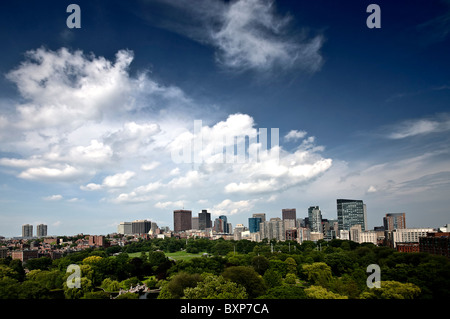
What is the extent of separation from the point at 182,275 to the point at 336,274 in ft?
79.5

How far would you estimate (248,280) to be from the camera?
2942 cm

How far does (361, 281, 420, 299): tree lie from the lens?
22406 mm

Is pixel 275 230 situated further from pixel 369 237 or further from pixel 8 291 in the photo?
pixel 8 291

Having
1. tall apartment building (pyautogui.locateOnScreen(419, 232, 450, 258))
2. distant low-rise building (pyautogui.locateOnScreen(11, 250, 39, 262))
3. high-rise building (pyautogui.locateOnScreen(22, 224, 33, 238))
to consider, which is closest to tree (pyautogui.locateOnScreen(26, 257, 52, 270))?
distant low-rise building (pyautogui.locateOnScreen(11, 250, 39, 262))

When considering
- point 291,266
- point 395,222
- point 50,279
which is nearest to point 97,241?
point 50,279

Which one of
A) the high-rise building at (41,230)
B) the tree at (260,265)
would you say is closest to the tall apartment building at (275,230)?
the tree at (260,265)

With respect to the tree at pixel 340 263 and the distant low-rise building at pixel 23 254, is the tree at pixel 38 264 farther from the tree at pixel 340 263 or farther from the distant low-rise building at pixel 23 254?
the tree at pixel 340 263

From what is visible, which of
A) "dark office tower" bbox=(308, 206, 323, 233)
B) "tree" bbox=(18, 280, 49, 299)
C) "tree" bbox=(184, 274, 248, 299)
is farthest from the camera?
"dark office tower" bbox=(308, 206, 323, 233)

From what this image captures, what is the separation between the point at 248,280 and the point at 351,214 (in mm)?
123376

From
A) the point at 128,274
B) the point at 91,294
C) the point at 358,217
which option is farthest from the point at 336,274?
the point at 358,217

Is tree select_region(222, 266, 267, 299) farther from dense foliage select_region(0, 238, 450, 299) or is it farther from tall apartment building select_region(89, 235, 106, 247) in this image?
tall apartment building select_region(89, 235, 106, 247)

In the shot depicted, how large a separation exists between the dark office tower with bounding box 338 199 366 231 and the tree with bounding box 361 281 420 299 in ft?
400

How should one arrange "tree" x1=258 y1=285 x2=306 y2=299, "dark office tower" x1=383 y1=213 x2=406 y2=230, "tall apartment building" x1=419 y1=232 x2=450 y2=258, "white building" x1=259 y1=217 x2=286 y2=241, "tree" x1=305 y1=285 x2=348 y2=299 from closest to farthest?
"tree" x1=305 y1=285 x2=348 y2=299, "tree" x1=258 y1=285 x2=306 y2=299, "tall apartment building" x1=419 y1=232 x2=450 y2=258, "dark office tower" x1=383 y1=213 x2=406 y2=230, "white building" x1=259 y1=217 x2=286 y2=241

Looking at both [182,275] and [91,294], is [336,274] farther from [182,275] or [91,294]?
[91,294]
